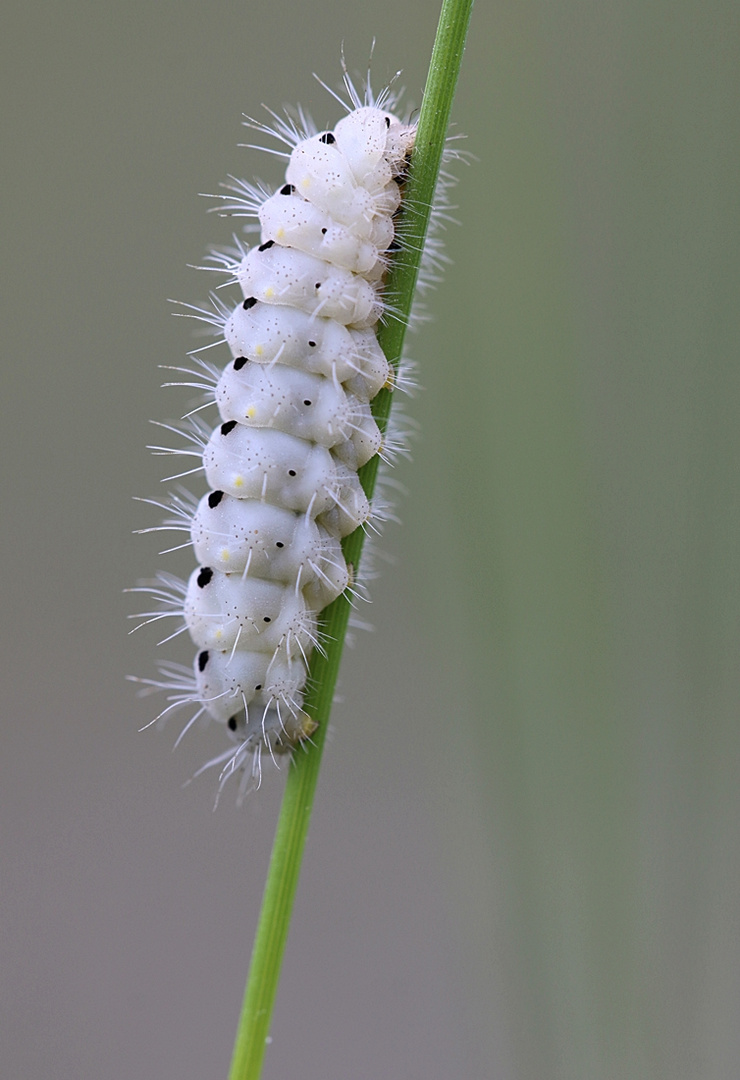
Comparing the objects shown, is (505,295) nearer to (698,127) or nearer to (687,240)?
(698,127)

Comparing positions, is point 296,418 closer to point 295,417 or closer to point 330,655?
point 295,417

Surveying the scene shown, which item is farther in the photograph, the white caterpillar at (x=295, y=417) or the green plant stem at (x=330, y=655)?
the white caterpillar at (x=295, y=417)

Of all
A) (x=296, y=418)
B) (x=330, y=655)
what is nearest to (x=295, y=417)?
(x=296, y=418)

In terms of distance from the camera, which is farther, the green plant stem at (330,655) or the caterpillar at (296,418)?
the caterpillar at (296,418)

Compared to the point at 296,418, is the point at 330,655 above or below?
below

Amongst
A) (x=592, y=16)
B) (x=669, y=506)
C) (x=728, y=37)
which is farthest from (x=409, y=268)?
(x=592, y=16)
